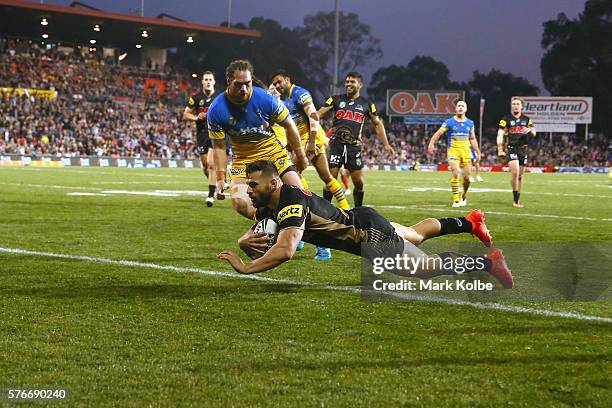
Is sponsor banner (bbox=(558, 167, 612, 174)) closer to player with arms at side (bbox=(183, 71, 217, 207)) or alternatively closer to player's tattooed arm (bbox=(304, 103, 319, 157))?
player with arms at side (bbox=(183, 71, 217, 207))

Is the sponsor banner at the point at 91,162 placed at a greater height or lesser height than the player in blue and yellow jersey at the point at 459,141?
lesser

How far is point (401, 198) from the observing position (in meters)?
20.4

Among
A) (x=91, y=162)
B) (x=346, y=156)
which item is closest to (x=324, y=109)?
(x=346, y=156)

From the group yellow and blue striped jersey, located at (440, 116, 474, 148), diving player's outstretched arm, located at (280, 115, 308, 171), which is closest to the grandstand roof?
yellow and blue striped jersey, located at (440, 116, 474, 148)

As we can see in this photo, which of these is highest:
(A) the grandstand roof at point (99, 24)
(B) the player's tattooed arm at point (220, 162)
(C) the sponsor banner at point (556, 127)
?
(A) the grandstand roof at point (99, 24)

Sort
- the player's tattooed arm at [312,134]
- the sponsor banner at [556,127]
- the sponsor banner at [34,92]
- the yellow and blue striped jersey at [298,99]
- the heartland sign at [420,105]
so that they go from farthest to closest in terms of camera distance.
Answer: the heartland sign at [420,105] → the sponsor banner at [556,127] → the sponsor banner at [34,92] → the yellow and blue striped jersey at [298,99] → the player's tattooed arm at [312,134]

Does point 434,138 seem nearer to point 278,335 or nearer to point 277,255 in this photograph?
point 277,255

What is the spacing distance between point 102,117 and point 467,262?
2181 inches

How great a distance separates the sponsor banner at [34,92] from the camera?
56081mm

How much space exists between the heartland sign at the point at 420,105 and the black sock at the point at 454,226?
7082 cm

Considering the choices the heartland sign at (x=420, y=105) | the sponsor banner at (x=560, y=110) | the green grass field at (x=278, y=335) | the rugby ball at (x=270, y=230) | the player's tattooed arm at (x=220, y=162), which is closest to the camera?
the green grass field at (x=278, y=335)

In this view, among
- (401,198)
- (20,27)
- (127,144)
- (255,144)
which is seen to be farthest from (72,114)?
(255,144)

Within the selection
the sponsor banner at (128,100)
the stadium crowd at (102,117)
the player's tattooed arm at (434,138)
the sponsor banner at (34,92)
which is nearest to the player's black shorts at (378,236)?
the player's tattooed arm at (434,138)

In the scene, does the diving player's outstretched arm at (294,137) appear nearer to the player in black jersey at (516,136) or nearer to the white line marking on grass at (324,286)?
the white line marking on grass at (324,286)
